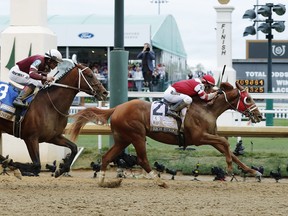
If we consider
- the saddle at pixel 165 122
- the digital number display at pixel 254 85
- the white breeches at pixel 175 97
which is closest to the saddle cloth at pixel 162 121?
the saddle at pixel 165 122

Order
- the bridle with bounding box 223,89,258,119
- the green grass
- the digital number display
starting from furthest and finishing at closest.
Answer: the digital number display → the green grass → the bridle with bounding box 223,89,258,119

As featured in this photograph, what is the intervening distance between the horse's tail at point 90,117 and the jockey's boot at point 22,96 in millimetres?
827

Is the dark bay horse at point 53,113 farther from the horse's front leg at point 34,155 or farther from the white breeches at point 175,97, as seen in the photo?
the white breeches at point 175,97

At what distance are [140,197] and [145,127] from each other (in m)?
1.86

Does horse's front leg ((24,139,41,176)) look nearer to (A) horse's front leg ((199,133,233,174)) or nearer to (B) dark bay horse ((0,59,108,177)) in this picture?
(B) dark bay horse ((0,59,108,177))

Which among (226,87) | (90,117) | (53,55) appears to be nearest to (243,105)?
(226,87)

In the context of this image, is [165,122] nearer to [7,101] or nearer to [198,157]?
[7,101]

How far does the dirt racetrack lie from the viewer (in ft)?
31.0

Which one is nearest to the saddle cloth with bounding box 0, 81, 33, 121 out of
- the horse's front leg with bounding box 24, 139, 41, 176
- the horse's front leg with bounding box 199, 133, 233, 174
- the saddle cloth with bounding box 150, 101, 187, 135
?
the horse's front leg with bounding box 24, 139, 41, 176

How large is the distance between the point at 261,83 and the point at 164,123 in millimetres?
14725

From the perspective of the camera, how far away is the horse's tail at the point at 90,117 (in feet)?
41.4

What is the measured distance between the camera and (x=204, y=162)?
49.6 feet

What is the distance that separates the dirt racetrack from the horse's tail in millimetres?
884

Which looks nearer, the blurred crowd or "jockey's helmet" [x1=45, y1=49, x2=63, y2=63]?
"jockey's helmet" [x1=45, y1=49, x2=63, y2=63]
